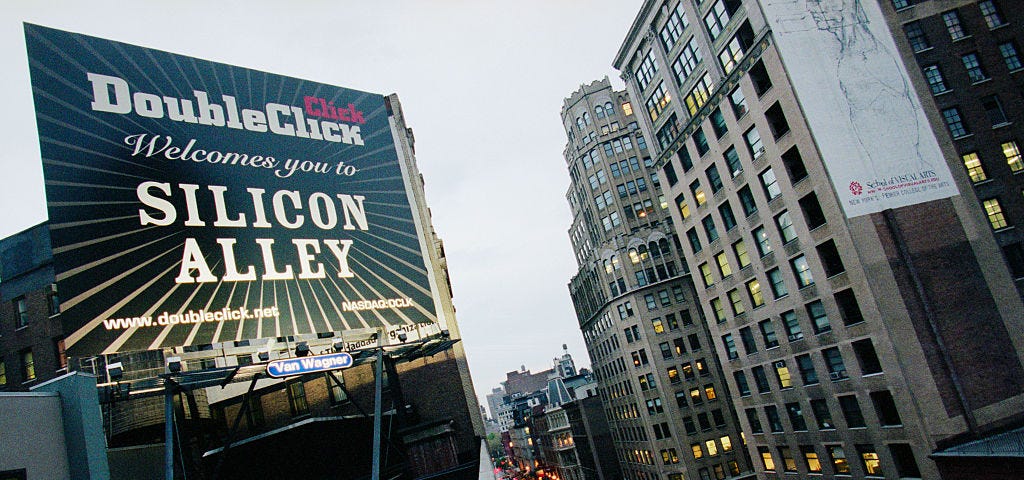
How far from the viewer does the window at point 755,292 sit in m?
41.9

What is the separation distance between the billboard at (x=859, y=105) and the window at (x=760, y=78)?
11.0 ft

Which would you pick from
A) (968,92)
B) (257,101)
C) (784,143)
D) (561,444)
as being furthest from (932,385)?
(561,444)

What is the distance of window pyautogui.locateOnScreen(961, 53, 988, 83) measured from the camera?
3622cm

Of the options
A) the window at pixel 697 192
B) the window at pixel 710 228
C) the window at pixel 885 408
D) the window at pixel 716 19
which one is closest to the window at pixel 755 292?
the window at pixel 710 228

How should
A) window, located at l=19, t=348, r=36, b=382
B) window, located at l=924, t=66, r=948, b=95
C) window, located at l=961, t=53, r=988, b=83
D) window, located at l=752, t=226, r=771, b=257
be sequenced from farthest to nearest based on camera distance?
window, located at l=752, t=226, r=771, b=257
window, located at l=961, t=53, r=988, b=83
window, located at l=924, t=66, r=948, b=95
window, located at l=19, t=348, r=36, b=382

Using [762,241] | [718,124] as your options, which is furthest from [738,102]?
[762,241]

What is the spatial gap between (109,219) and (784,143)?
3750cm

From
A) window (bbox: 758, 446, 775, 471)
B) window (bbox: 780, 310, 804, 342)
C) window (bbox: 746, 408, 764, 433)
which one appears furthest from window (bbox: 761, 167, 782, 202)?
window (bbox: 758, 446, 775, 471)

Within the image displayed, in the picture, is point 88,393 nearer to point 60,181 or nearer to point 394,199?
point 60,181

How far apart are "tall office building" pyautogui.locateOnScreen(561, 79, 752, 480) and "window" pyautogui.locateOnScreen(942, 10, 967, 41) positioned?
28547mm

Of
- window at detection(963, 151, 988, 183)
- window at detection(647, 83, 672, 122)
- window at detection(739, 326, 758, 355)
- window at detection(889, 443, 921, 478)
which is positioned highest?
window at detection(647, 83, 672, 122)

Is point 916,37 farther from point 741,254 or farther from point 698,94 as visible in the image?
point 741,254

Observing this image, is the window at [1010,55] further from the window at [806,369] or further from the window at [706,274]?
the window at [706,274]

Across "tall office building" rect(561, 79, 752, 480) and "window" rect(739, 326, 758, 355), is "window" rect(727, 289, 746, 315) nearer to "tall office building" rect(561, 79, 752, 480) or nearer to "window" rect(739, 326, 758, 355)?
"window" rect(739, 326, 758, 355)
